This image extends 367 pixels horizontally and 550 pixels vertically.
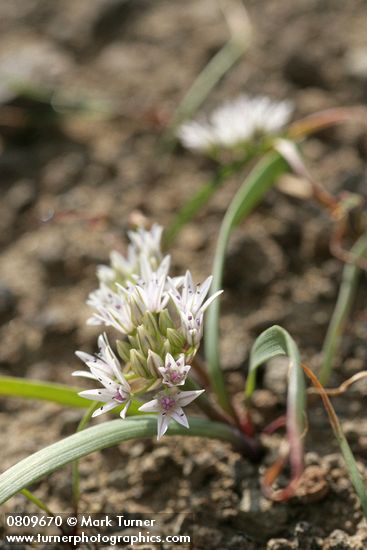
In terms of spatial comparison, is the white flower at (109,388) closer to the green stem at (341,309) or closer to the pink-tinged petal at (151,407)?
the pink-tinged petal at (151,407)

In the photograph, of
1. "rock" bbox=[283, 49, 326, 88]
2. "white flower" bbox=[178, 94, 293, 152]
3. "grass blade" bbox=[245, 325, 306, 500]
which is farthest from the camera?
"rock" bbox=[283, 49, 326, 88]

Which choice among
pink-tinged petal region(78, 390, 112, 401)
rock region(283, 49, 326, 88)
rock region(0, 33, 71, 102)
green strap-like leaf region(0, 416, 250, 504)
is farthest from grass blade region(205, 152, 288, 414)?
rock region(0, 33, 71, 102)

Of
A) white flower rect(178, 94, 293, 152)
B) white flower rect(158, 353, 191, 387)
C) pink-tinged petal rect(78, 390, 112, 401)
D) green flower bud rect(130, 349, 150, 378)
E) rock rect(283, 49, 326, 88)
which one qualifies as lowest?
pink-tinged petal rect(78, 390, 112, 401)

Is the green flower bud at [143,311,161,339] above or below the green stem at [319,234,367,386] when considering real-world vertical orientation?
below

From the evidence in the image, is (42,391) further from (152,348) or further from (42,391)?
(152,348)

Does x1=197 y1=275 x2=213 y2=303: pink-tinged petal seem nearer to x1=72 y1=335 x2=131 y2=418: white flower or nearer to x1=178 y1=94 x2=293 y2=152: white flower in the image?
x1=72 y1=335 x2=131 y2=418: white flower

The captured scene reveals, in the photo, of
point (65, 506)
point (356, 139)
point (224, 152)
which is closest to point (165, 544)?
point (65, 506)

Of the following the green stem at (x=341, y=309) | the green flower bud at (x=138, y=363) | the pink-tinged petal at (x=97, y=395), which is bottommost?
the pink-tinged petal at (x=97, y=395)

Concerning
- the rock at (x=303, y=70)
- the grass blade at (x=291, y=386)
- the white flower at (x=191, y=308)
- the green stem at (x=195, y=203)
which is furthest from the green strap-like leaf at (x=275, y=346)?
the rock at (x=303, y=70)
